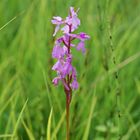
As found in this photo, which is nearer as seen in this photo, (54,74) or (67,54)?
(67,54)

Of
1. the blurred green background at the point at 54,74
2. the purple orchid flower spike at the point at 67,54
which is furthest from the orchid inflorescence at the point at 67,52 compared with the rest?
the blurred green background at the point at 54,74

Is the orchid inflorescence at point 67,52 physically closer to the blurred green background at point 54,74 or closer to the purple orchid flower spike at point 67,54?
the purple orchid flower spike at point 67,54

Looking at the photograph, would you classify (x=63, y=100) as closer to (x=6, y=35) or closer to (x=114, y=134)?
(x=114, y=134)

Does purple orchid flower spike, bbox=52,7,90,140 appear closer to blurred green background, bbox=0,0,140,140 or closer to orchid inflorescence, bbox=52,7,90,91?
orchid inflorescence, bbox=52,7,90,91

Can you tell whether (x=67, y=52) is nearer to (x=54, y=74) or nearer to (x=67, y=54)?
(x=67, y=54)

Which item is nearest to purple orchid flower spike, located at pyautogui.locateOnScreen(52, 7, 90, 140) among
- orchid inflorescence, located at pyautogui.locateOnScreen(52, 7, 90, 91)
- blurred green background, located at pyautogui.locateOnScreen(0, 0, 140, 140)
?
orchid inflorescence, located at pyautogui.locateOnScreen(52, 7, 90, 91)

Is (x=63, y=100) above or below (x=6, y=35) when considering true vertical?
below

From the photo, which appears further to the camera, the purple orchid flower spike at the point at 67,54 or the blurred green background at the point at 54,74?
the blurred green background at the point at 54,74

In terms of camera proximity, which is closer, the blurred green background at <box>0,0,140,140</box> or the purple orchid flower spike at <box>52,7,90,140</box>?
the purple orchid flower spike at <box>52,7,90,140</box>

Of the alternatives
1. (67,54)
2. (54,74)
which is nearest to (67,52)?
(67,54)

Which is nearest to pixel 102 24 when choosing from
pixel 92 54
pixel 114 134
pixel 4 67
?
pixel 114 134

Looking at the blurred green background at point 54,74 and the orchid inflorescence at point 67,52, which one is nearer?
the orchid inflorescence at point 67,52
